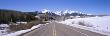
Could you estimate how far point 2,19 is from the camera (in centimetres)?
11519

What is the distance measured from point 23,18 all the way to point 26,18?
102 inches

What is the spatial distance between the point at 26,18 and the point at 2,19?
36.8 m

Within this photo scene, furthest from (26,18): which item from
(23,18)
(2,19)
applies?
(2,19)

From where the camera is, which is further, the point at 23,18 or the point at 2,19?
the point at 23,18

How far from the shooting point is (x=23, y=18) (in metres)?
149

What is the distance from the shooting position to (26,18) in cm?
15125

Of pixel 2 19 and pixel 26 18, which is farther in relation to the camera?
pixel 26 18

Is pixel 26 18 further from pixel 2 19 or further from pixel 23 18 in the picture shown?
pixel 2 19

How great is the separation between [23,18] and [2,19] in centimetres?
3454
